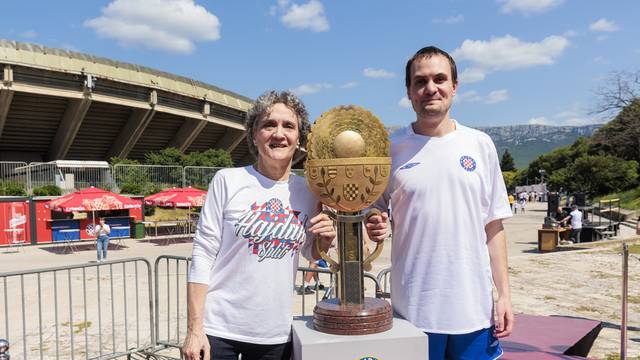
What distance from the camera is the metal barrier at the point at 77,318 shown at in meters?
4.84

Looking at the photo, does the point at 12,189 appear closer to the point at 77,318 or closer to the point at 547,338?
the point at 77,318

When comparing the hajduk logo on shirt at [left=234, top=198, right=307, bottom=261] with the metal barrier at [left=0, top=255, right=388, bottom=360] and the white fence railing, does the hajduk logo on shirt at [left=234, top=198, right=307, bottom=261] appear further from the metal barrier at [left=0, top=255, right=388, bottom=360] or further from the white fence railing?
the white fence railing

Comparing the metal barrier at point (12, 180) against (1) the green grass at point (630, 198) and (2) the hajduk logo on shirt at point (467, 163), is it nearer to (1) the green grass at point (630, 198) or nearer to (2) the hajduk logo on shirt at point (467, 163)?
(2) the hajduk logo on shirt at point (467, 163)

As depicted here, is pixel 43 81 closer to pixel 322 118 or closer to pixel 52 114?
pixel 52 114

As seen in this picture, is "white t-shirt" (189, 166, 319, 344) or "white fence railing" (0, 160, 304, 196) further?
"white fence railing" (0, 160, 304, 196)

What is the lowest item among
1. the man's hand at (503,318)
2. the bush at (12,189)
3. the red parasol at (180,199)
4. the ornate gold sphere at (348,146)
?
the red parasol at (180,199)

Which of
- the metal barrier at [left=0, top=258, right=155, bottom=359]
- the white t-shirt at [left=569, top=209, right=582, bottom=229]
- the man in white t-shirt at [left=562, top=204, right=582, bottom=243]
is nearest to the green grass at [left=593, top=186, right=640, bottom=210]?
the man in white t-shirt at [left=562, top=204, right=582, bottom=243]

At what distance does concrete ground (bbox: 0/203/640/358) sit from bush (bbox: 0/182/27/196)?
8.47 ft

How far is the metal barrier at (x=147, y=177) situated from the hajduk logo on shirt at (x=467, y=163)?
20569 millimetres

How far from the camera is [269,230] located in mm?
2057

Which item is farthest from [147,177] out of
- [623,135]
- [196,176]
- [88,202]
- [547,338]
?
[623,135]

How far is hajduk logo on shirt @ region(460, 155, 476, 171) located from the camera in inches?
78.6

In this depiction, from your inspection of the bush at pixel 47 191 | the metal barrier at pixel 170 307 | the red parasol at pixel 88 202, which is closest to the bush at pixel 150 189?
the bush at pixel 47 191

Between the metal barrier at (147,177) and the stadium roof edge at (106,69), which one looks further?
the stadium roof edge at (106,69)
